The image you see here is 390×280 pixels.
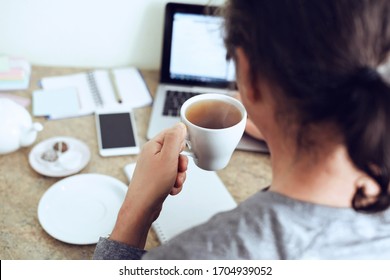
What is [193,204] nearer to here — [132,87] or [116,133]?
[116,133]

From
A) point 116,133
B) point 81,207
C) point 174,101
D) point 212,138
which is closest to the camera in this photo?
point 212,138

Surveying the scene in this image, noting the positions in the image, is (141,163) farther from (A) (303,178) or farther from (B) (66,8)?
(B) (66,8)

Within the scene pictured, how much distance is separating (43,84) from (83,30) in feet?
0.58

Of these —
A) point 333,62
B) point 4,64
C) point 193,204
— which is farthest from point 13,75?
point 333,62

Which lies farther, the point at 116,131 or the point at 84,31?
the point at 84,31

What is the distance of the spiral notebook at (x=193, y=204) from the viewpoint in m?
0.82

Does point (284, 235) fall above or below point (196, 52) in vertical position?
above

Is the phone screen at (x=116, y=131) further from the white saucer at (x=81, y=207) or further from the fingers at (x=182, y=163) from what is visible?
the fingers at (x=182, y=163)

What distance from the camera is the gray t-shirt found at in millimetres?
497

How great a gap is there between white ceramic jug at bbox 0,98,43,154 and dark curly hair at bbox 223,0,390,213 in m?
0.62

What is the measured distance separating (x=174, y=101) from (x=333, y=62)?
0.71 metres

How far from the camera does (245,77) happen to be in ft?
1.66

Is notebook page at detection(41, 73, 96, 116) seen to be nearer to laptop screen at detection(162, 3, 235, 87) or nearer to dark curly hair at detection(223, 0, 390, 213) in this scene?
laptop screen at detection(162, 3, 235, 87)

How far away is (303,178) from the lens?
0.50 meters
